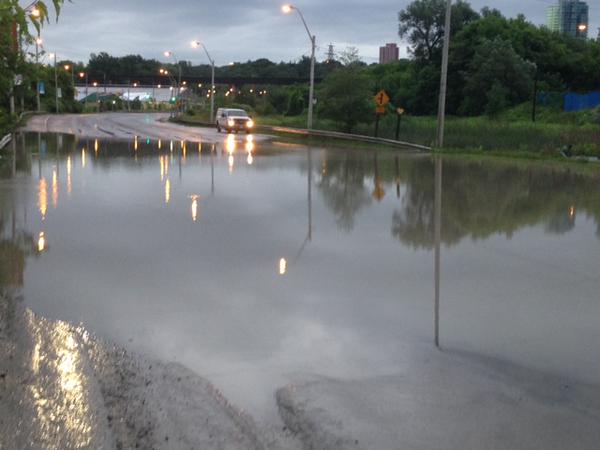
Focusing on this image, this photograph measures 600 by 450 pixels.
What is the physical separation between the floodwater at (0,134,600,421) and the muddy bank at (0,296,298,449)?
0.99 feet

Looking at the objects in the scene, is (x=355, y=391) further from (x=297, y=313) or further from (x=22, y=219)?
(x=22, y=219)

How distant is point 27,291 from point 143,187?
1145 cm

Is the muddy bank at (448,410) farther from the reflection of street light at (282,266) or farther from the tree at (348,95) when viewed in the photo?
the tree at (348,95)

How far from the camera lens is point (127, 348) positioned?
744 cm

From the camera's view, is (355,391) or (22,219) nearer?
(355,391)

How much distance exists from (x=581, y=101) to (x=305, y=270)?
187 feet

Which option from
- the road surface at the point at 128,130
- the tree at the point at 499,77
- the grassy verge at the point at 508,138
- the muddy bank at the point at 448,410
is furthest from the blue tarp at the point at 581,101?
the muddy bank at the point at 448,410

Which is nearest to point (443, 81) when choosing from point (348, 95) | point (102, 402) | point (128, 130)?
point (348, 95)

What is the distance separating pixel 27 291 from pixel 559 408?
6.04 metres

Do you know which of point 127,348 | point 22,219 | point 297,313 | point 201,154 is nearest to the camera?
point 127,348

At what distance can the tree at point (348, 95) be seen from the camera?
4806cm

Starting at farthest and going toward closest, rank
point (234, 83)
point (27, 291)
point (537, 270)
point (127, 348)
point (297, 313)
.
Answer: point (234, 83), point (537, 270), point (27, 291), point (297, 313), point (127, 348)

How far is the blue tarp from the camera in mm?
61938

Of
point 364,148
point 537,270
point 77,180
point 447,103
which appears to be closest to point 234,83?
point 447,103
